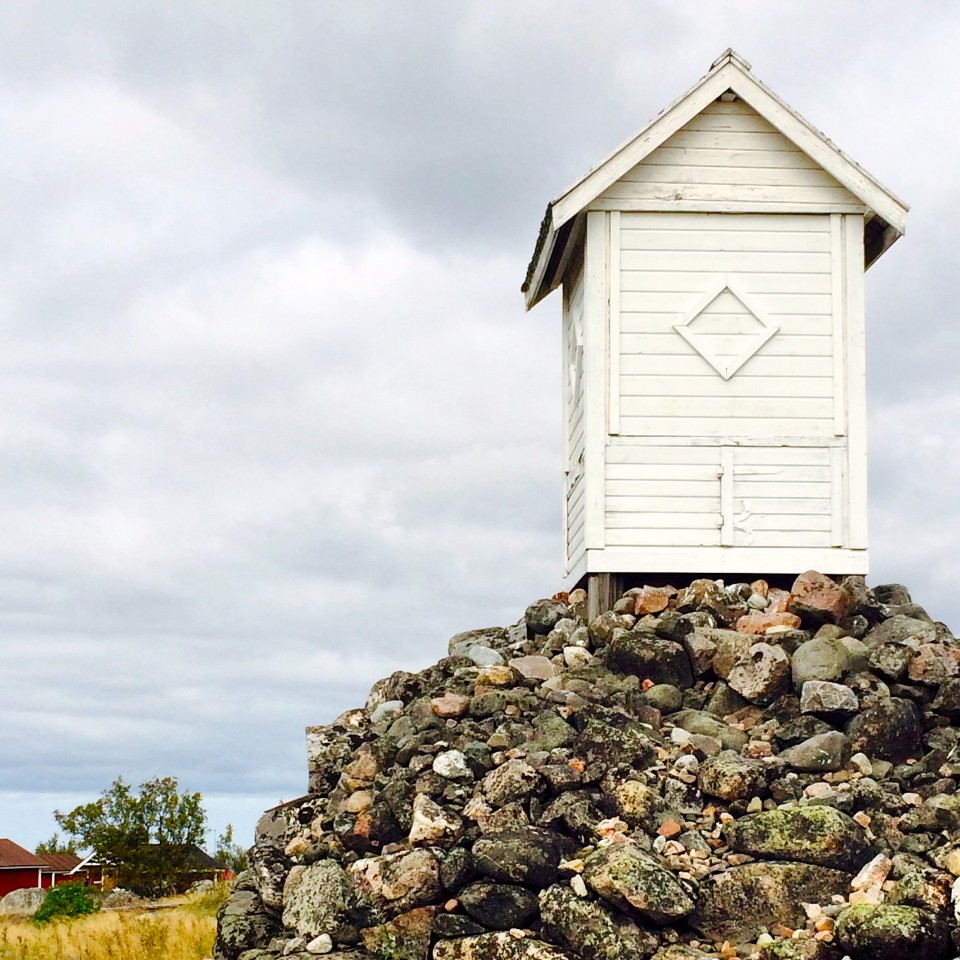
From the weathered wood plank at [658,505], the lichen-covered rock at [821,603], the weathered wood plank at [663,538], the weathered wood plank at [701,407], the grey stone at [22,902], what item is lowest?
the grey stone at [22,902]

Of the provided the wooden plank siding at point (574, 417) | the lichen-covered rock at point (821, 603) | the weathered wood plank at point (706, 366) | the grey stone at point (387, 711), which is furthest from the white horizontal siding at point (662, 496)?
→ the grey stone at point (387, 711)

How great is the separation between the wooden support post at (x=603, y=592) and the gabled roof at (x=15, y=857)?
3549 centimetres

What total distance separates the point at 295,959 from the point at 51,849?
43703 mm

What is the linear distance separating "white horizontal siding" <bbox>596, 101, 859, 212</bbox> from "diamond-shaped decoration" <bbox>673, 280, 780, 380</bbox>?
3.67ft

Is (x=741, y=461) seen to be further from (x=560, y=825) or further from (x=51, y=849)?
(x=51, y=849)

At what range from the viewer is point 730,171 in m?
15.6

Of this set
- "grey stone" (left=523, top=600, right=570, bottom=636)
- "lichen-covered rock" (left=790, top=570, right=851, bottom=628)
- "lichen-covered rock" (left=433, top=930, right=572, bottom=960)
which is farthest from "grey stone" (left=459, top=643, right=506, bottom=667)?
"lichen-covered rock" (left=433, top=930, right=572, bottom=960)

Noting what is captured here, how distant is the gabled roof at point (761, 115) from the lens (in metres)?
15.2

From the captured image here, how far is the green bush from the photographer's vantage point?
29234 mm

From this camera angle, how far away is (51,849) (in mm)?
50969

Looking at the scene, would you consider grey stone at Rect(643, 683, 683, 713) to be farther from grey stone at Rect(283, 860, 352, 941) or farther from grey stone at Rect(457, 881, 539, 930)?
grey stone at Rect(283, 860, 352, 941)

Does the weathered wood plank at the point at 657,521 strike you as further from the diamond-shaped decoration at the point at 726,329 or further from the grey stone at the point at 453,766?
the grey stone at the point at 453,766

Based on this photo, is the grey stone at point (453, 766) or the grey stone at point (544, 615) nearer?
the grey stone at point (453, 766)

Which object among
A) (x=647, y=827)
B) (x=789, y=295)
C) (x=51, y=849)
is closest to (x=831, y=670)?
(x=647, y=827)
